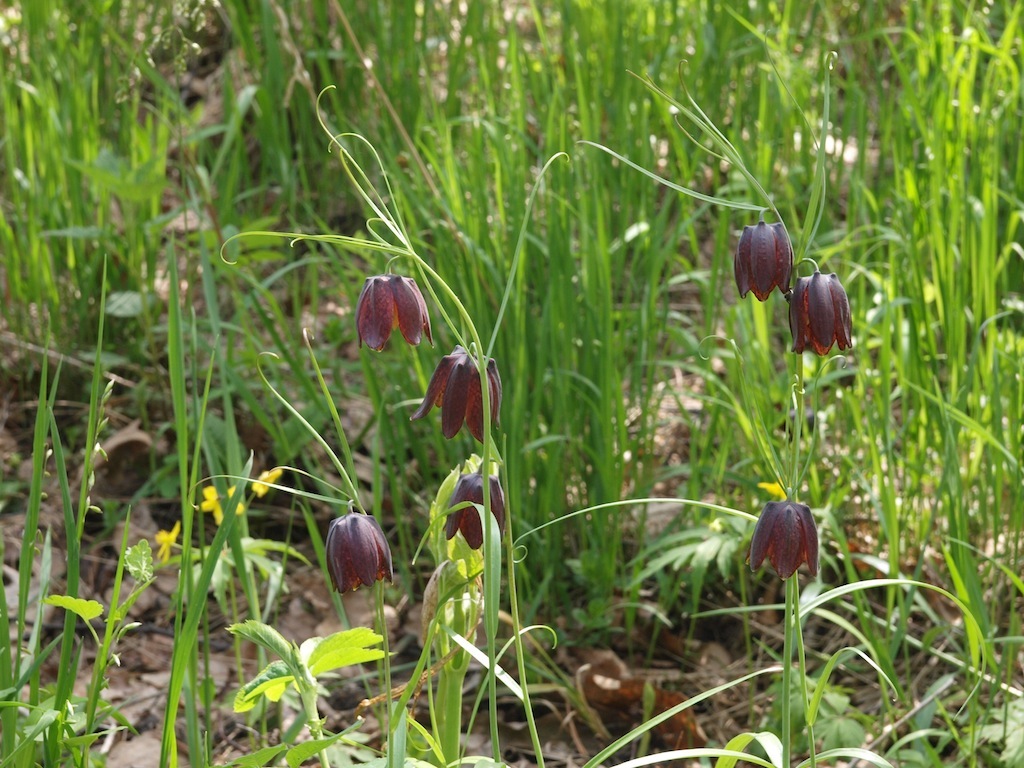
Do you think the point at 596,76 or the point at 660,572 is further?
the point at 596,76

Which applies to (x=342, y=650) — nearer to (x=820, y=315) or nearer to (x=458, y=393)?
(x=458, y=393)

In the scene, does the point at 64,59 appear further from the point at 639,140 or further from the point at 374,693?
the point at 374,693

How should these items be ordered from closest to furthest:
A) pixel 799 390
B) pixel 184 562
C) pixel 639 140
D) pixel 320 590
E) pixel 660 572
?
pixel 799 390 → pixel 184 562 → pixel 660 572 → pixel 320 590 → pixel 639 140

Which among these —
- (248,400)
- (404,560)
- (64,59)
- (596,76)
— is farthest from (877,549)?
(64,59)

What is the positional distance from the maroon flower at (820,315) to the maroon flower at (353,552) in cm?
43

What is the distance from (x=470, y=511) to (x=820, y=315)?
38 centimetres

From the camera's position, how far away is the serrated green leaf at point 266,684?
42.1 inches

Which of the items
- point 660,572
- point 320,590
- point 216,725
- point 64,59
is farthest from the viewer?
point 64,59

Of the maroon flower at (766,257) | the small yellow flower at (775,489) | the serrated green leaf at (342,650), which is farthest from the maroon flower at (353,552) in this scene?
the small yellow flower at (775,489)

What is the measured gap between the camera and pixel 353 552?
101 centimetres

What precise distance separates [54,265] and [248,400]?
90 centimetres

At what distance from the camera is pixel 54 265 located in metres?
2.62

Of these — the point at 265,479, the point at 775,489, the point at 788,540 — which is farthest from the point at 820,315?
the point at 265,479

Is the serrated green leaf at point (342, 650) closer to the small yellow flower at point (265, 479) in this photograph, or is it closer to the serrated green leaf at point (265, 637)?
the serrated green leaf at point (265, 637)
